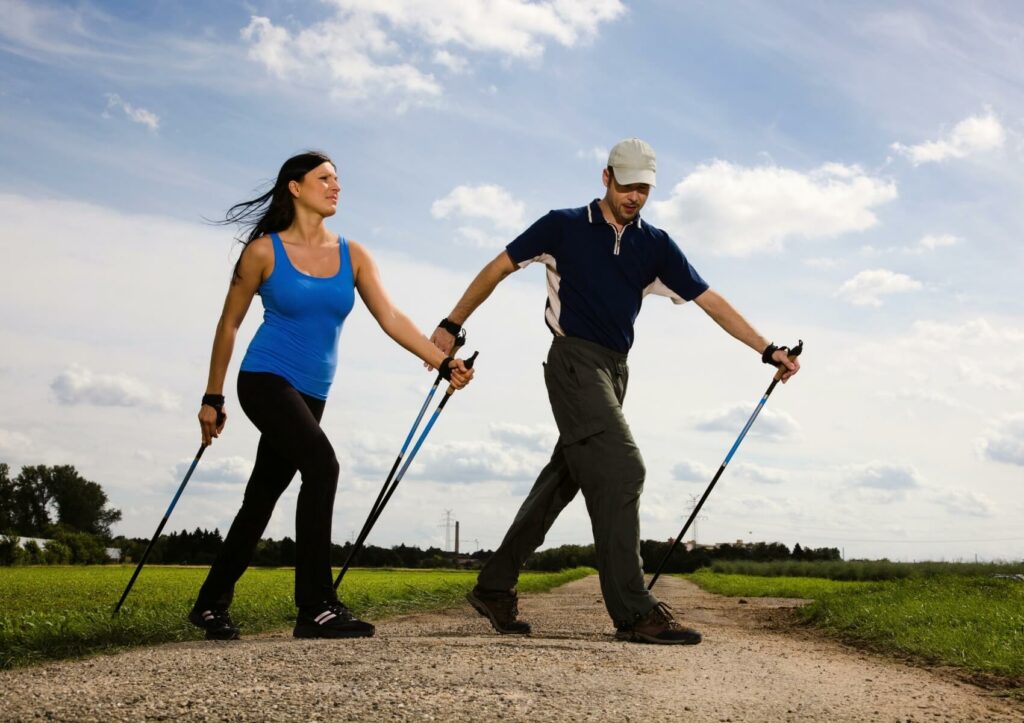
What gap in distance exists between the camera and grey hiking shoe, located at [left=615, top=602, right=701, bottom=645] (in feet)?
19.7

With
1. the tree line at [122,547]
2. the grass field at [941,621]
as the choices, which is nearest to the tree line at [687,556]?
the tree line at [122,547]

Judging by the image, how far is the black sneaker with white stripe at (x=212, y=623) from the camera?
6137mm

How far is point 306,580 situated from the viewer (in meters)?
5.72

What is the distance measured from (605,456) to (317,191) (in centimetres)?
232

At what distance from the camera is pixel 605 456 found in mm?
6012

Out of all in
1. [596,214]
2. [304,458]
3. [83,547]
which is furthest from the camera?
[83,547]

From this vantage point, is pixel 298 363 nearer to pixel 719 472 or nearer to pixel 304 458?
pixel 304 458

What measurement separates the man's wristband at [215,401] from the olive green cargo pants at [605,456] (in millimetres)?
1948

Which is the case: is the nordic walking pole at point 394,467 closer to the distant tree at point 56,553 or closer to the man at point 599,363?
the man at point 599,363

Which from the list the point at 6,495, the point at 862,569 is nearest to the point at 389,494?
the point at 862,569

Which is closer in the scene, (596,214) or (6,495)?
(596,214)

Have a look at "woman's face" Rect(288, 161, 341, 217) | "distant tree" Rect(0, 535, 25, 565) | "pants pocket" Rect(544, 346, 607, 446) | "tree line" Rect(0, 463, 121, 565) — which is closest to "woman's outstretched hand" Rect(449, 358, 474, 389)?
"pants pocket" Rect(544, 346, 607, 446)

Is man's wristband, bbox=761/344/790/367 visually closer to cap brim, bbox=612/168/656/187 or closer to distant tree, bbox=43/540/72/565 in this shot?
cap brim, bbox=612/168/656/187

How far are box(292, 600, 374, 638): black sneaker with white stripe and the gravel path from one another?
117mm
